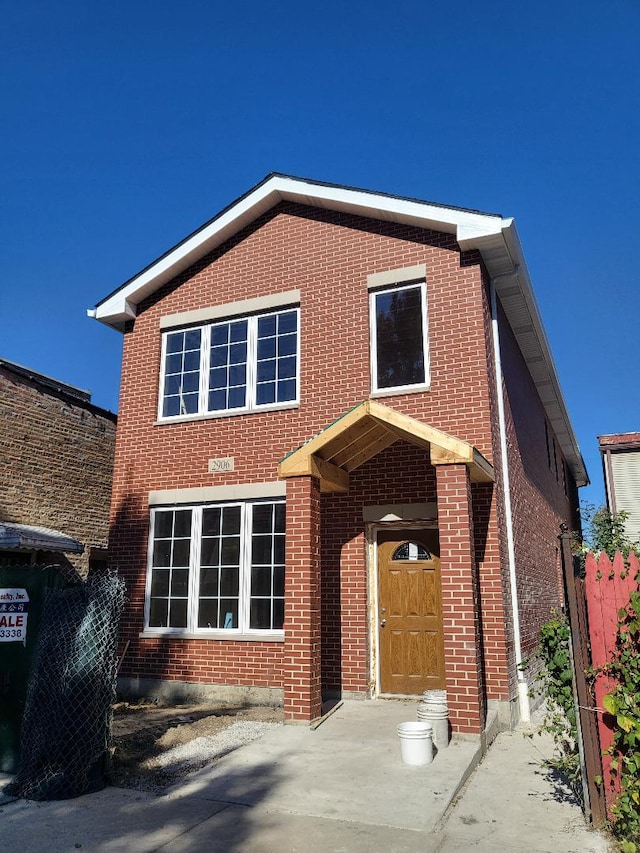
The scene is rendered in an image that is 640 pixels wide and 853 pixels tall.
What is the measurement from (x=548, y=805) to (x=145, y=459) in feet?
26.7

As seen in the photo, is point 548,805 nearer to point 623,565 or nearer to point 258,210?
point 623,565

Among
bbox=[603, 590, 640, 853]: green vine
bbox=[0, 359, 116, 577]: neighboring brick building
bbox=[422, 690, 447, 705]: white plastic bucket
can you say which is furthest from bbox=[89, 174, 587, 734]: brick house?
bbox=[0, 359, 116, 577]: neighboring brick building

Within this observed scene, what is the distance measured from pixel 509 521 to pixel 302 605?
323cm

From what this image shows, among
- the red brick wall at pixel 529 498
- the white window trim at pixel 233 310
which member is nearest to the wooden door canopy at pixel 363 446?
the red brick wall at pixel 529 498

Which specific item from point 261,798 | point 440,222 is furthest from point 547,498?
point 261,798

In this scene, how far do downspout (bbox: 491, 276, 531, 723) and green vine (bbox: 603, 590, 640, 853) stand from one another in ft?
12.6

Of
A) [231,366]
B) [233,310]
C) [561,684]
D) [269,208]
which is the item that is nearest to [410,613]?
[561,684]

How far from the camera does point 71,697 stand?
18.7 feet

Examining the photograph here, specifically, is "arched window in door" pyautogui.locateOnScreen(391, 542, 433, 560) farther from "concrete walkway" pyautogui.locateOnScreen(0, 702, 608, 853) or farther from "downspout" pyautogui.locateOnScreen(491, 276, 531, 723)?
"concrete walkway" pyautogui.locateOnScreen(0, 702, 608, 853)

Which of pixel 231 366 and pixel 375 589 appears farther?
pixel 231 366

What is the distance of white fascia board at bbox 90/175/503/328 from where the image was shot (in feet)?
31.5

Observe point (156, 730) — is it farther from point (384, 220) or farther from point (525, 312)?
point (525, 312)

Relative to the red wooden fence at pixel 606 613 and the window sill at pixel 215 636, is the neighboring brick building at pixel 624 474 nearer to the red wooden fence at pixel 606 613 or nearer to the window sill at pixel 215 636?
the window sill at pixel 215 636

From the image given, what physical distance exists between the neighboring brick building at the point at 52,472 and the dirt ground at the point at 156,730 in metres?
4.57
